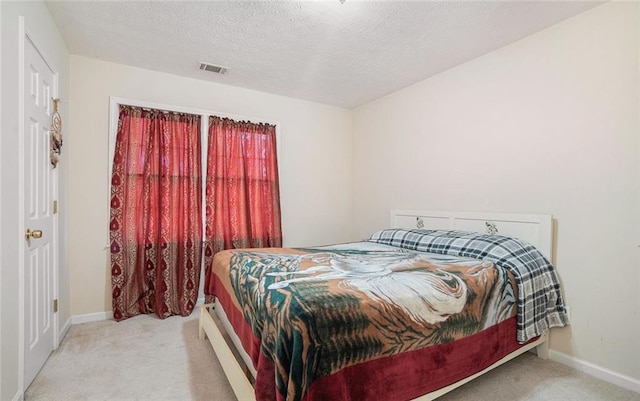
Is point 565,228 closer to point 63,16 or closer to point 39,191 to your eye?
point 39,191

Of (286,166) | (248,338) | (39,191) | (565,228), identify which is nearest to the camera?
(248,338)

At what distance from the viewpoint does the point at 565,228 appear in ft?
7.13

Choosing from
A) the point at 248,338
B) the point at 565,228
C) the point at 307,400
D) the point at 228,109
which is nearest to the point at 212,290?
the point at 248,338

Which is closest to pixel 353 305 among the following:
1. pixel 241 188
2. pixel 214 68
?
pixel 241 188

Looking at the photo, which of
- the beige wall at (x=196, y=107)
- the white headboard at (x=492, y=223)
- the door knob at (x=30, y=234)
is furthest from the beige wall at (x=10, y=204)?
the white headboard at (x=492, y=223)

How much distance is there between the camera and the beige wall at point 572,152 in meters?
1.90

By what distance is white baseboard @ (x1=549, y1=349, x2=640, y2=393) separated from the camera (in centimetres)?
185

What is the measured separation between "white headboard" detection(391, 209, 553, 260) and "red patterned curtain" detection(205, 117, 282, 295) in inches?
61.8

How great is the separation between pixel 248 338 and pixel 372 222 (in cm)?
276

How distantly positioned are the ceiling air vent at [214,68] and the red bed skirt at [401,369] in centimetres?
234

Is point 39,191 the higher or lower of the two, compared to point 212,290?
higher

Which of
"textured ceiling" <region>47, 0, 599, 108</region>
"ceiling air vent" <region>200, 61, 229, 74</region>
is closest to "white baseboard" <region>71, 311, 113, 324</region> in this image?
"textured ceiling" <region>47, 0, 599, 108</region>

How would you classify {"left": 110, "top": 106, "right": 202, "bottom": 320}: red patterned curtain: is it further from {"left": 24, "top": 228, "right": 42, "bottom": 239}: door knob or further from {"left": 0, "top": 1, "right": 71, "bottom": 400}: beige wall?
{"left": 0, "top": 1, "right": 71, "bottom": 400}: beige wall

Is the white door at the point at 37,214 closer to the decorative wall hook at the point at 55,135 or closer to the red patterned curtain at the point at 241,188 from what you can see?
the decorative wall hook at the point at 55,135
